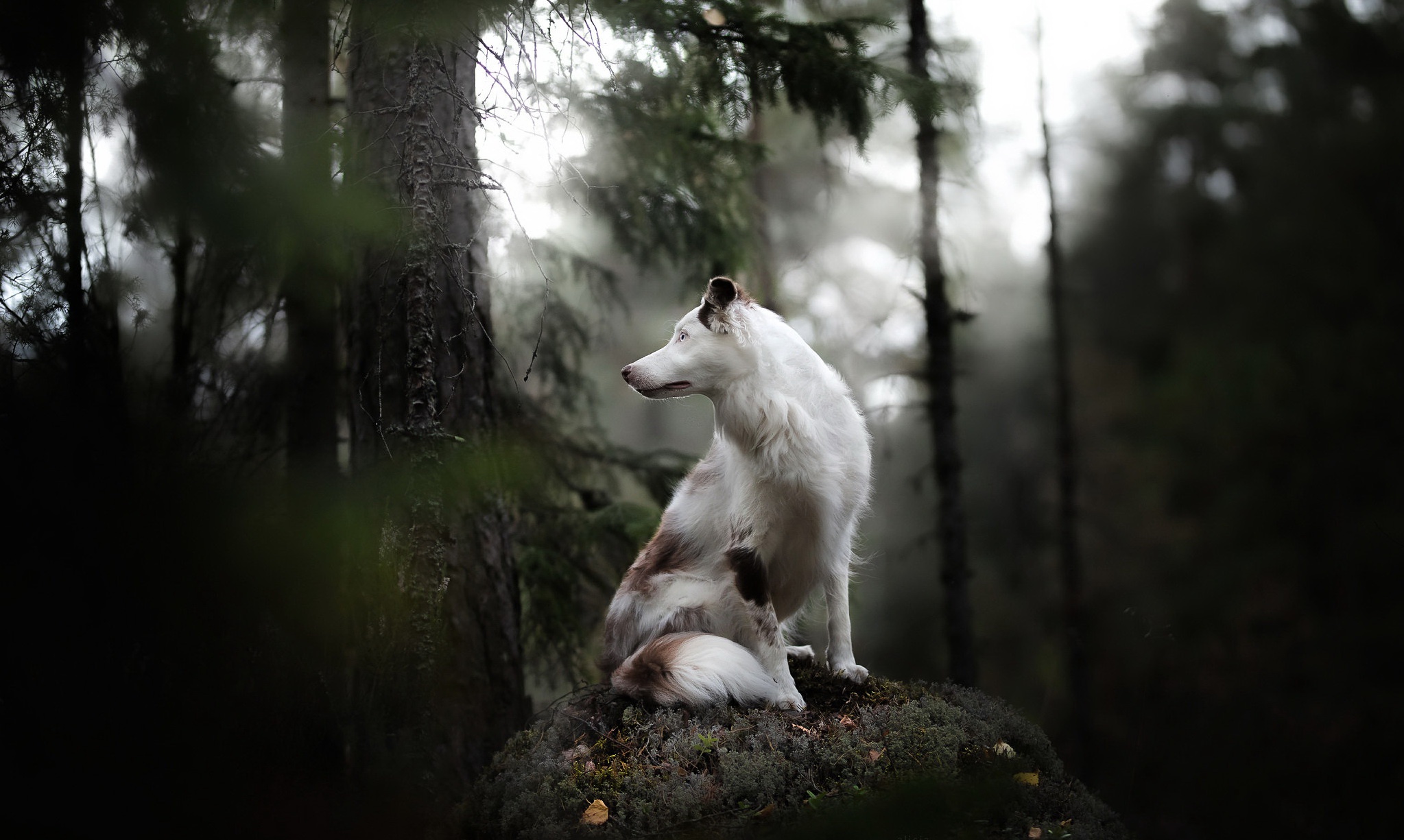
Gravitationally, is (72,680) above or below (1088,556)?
above

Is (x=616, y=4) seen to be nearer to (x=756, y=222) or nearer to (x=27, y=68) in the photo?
(x=27, y=68)

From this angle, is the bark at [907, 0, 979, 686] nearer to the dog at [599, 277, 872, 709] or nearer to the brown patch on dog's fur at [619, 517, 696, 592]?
the dog at [599, 277, 872, 709]

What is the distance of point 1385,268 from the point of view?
36.6ft

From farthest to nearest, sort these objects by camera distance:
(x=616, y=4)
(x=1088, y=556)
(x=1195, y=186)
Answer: (x=1088, y=556)
(x=1195, y=186)
(x=616, y=4)

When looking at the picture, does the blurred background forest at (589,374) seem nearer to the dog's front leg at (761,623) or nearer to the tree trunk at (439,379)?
the tree trunk at (439,379)

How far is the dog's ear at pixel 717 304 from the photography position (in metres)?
3.75

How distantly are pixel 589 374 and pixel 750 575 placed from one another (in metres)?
3.75

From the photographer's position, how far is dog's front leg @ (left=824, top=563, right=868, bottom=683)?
3863 mm

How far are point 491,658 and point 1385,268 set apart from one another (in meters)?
12.9

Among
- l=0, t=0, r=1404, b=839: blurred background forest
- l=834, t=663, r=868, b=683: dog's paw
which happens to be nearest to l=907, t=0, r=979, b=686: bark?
l=0, t=0, r=1404, b=839: blurred background forest

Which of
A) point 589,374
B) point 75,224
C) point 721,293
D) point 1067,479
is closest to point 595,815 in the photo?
point 721,293

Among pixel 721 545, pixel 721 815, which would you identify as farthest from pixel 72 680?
pixel 721 545

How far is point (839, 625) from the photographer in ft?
12.8

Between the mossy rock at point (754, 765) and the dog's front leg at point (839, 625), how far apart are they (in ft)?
0.48
